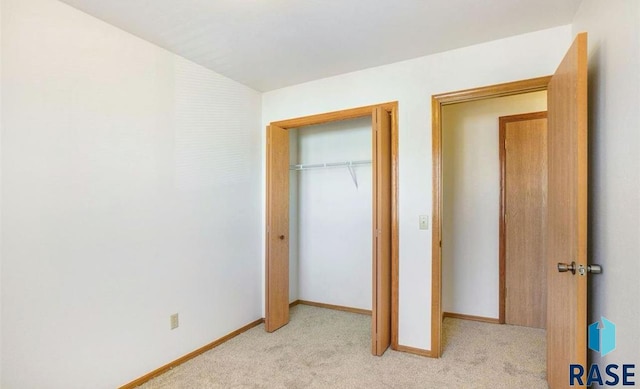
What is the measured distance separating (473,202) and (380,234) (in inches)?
53.3

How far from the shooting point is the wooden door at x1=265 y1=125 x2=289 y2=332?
3.16 meters

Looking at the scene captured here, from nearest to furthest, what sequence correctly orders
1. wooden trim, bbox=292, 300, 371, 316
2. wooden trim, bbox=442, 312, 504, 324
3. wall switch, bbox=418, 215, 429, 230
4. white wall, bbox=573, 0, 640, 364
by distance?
1. white wall, bbox=573, 0, 640, 364
2. wall switch, bbox=418, 215, 429, 230
3. wooden trim, bbox=442, 312, 504, 324
4. wooden trim, bbox=292, 300, 371, 316

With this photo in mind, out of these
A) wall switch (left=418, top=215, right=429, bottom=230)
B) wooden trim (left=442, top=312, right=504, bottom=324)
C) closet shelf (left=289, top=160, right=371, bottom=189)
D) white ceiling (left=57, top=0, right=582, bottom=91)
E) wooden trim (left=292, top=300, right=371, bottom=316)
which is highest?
white ceiling (left=57, top=0, right=582, bottom=91)

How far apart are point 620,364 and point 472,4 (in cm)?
189

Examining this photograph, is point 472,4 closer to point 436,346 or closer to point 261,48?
point 261,48

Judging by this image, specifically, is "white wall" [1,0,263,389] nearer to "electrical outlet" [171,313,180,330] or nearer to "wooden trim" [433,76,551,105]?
"electrical outlet" [171,313,180,330]

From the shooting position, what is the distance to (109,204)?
2.10 m

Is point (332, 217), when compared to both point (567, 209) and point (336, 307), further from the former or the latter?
point (567, 209)

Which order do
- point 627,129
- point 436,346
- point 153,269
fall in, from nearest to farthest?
point 627,129 → point 153,269 → point 436,346

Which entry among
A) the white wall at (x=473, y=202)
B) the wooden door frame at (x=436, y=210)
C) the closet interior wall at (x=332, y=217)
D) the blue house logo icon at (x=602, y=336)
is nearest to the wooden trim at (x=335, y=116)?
the wooden door frame at (x=436, y=210)

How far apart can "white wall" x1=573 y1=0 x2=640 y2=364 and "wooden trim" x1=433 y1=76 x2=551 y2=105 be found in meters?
0.48

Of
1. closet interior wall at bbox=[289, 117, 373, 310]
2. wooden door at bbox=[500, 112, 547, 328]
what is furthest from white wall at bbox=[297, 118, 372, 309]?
wooden door at bbox=[500, 112, 547, 328]

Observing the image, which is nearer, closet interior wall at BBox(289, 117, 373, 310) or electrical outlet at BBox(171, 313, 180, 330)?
electrical outlet at BBox(171, 313, 180, 330)

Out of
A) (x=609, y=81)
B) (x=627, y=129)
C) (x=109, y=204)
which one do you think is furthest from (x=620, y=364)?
(x=109, y=204)
